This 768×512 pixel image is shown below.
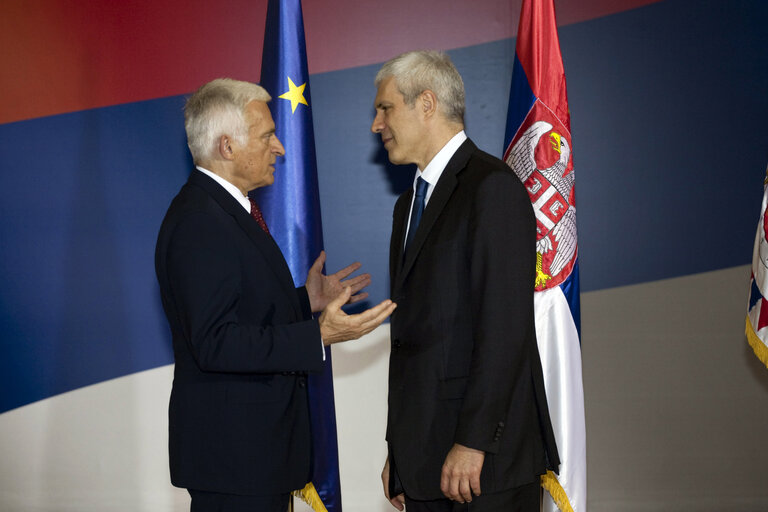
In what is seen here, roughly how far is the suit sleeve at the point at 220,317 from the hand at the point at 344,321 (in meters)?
0.03

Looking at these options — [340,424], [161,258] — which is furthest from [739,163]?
[161,258]

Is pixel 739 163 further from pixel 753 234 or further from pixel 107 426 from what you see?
pixel 107 426

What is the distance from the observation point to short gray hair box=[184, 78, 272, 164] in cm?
187

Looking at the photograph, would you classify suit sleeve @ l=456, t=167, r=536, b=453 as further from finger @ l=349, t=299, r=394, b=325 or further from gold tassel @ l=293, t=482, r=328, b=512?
gold tassel @ l=293, t=482, r=328, b=512

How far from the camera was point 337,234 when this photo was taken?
349 centimetres

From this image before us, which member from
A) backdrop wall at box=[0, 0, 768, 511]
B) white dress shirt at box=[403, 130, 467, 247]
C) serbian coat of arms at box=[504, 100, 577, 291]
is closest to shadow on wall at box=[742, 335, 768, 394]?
backdrop wall at box=[0, 0, 768, 511]

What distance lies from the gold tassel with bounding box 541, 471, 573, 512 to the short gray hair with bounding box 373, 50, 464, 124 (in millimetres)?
1611

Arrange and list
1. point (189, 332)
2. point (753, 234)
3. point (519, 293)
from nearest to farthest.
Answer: point (519, 293)
point (189, 332)
point (753, 234)

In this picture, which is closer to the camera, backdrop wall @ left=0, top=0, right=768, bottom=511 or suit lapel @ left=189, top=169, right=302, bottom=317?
suit lapel @ left=189, top=169, right=302, bottom=317

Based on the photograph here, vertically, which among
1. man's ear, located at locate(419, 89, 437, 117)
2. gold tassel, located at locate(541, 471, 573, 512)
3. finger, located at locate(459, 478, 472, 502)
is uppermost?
man's ear, located at locate(419, 89, 437, 117)

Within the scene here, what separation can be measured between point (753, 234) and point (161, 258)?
289cm

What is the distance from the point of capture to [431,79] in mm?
1839

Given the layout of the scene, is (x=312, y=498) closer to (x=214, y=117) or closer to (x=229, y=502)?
(x=229, y=502)

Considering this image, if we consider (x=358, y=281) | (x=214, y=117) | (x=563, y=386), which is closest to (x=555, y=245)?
(x=563, y=386)
